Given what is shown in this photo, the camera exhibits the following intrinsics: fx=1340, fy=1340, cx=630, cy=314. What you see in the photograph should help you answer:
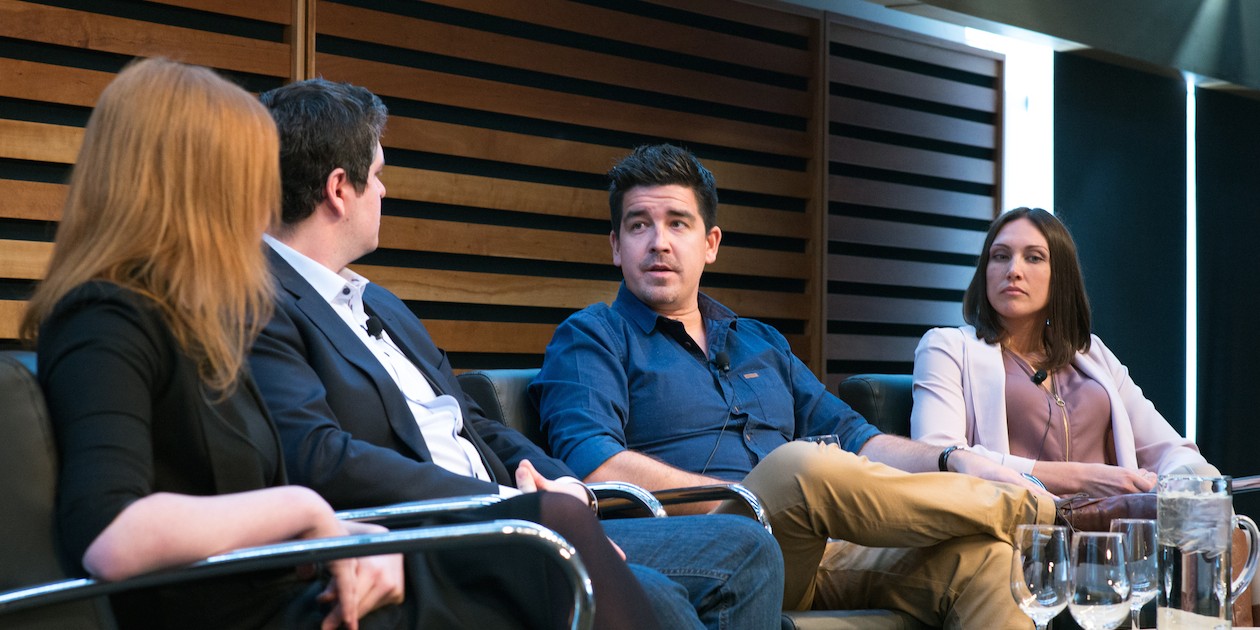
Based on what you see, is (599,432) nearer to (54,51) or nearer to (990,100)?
(54,51)

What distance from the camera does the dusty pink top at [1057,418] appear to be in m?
3.74

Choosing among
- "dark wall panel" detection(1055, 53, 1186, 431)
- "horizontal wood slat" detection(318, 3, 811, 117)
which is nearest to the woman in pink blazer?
"horizontal wood slat" detection(318, 3, 811, 117)

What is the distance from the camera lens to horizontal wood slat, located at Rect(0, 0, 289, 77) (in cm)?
356

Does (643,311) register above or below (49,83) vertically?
below

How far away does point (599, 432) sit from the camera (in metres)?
2.96

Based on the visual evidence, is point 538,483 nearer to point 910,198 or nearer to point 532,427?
point 532,427

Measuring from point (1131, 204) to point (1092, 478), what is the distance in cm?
328

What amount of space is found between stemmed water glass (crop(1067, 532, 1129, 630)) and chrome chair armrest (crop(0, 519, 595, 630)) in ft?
2.57

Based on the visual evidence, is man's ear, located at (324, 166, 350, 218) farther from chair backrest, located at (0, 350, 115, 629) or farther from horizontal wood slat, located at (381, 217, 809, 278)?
horizontal wood slat, located at (381, 217, 809, 278)

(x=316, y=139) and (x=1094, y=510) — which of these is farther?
(x=1094, y=510)

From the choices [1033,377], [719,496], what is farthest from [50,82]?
[1033,377]

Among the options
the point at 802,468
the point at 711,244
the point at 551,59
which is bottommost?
the point at 802,468

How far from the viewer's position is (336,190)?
7.94 ft

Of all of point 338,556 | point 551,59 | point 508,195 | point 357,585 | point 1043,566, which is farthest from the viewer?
point 551,59
